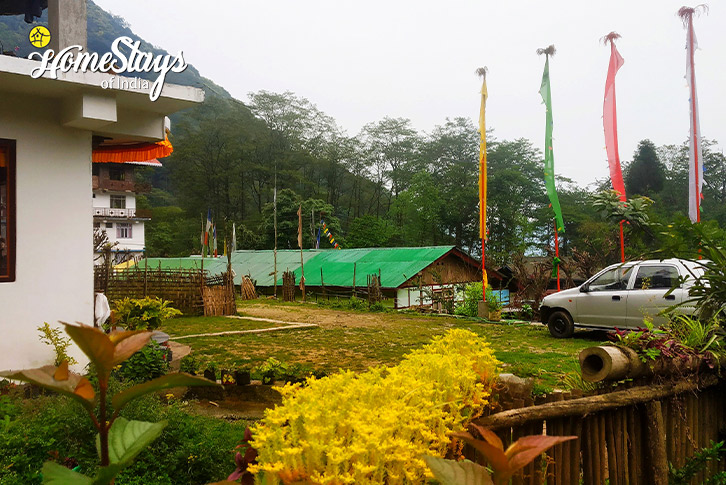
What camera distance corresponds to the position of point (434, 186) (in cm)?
4653

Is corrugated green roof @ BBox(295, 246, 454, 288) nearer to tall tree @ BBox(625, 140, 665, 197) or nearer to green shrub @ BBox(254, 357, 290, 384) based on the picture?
green shrub @ BBox(254, 357, 290, 384)

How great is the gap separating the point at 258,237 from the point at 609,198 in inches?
1462

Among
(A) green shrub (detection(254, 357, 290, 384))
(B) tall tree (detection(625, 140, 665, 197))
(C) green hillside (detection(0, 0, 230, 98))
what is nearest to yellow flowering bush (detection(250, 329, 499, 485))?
(A) green shrub (detection(254, 357, 290, 384))

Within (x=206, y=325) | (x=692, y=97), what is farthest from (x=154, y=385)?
(x=692, y=97)

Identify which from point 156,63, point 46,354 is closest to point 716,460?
point 46,354

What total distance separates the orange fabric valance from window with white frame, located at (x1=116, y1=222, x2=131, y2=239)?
134 ft

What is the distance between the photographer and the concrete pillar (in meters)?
5.71

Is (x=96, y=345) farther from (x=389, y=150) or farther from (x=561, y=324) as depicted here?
(x=389, y=150)

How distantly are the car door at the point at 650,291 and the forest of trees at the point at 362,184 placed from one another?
78.0 ft

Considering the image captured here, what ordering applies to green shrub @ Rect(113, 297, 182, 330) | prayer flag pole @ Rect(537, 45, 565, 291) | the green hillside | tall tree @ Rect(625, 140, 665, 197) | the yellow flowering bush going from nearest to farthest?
1. the yellow flowering bush
2. green shrub @ Rect(113, 297, 182, 330)
3. prayer flag pole @ Rect(537, 45, 565, 291)
4. tall tree @ Rect(625, 140, 665, 197)
5. the green hillside

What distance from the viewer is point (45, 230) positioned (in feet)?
18.5

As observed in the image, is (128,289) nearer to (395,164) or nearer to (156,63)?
(156,63)

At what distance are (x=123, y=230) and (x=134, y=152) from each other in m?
41.7

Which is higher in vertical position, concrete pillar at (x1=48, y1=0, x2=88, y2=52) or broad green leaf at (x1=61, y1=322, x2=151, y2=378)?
concrete pillar at (x1=48, y1=0, x2=88, y2=52)
